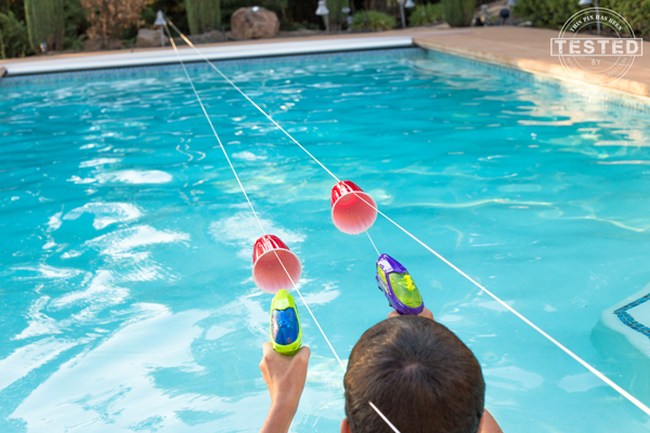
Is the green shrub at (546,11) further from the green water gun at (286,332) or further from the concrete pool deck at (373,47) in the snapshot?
the green water gun at (286,332)

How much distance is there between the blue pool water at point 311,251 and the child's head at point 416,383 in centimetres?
196

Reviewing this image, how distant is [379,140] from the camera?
7828mm

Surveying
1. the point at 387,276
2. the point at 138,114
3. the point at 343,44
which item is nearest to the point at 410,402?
the point at 387,276

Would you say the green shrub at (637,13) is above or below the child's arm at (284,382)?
above

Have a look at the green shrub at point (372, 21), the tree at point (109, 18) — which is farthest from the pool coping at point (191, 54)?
the green shrub at point (372, 21)

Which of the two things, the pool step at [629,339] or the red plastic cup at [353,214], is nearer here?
the red plastic cup at [353,214]

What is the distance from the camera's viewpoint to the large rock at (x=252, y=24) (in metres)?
19.6

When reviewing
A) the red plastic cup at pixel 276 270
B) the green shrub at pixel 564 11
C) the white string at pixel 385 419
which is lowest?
the red plastic cup at pixel 276 270

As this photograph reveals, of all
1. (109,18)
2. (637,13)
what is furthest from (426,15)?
(637,13)

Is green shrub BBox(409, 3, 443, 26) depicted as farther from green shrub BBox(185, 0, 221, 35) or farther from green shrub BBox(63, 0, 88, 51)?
green shrub BBox(63, 0, 88, 51)

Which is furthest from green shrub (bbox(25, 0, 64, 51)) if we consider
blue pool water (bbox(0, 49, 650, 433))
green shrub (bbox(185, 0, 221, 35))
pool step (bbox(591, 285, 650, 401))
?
pool step (bbox(591, 285, 650, 401))

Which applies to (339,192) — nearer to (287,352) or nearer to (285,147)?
(287,352)

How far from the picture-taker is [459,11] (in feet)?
60.4

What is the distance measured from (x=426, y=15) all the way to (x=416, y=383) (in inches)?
826
